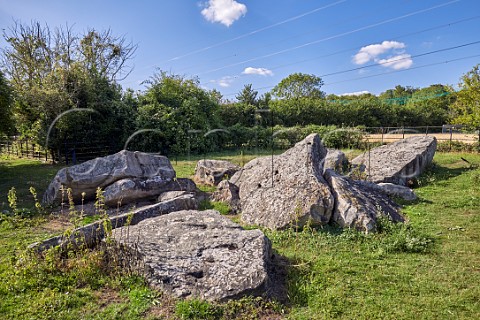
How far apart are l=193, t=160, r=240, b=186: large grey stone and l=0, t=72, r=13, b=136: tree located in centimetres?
794

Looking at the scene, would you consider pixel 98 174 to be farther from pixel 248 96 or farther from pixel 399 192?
pixel 248 96

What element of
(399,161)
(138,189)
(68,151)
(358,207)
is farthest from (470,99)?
(68,151)

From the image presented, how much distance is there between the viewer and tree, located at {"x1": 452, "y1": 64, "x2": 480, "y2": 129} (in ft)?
47.0

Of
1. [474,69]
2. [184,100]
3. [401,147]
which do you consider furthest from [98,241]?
[474,69]

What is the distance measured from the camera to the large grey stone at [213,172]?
357 inches

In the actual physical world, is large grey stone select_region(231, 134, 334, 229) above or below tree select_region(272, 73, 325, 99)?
below

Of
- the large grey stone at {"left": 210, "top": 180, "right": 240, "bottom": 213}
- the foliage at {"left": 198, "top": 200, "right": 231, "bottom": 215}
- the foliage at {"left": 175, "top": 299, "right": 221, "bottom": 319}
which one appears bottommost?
the foliage at {"left": 175, "top": 299, "right": 221, "bottom": 319}

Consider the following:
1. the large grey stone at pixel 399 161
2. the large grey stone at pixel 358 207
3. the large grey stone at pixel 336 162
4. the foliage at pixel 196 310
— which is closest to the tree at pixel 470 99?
the large grey stone at pixel 399 161

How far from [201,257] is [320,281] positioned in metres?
1.41

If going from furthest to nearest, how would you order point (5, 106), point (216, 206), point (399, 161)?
1. point (5, 106)
2. point (399, 161)
3. point (216, 206)

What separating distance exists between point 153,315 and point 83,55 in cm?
2534

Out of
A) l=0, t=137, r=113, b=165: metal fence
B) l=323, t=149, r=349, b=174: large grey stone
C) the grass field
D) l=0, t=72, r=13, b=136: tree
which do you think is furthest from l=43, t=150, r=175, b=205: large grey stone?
l=0, t=137, r=113, b=165: metal fence

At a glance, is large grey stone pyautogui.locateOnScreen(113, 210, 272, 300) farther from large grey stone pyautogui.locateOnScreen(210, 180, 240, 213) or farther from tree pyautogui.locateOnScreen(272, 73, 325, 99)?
tree pyautogui.locateOnScreen(272, 73, 325, 99)

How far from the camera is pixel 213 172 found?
9.23m
